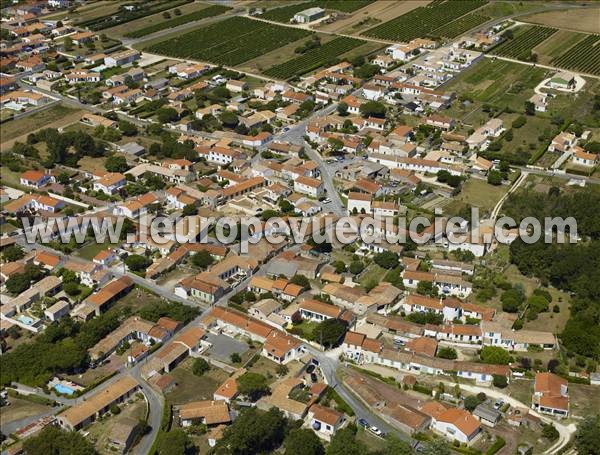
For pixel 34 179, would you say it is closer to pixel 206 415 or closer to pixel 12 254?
pixel 12 254

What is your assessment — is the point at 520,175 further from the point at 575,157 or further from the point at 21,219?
the point at 21,219

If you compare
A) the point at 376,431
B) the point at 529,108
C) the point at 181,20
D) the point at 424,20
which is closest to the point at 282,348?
the point at 376,431

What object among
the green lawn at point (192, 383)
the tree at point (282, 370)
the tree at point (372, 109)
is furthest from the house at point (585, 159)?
the green lawn at point (192, 383)

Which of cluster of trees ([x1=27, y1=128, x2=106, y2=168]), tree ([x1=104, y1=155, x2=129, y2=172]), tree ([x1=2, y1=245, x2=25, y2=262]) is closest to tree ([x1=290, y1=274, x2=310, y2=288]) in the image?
tree ([x1=2, y1=245, x2=25, y2=262])

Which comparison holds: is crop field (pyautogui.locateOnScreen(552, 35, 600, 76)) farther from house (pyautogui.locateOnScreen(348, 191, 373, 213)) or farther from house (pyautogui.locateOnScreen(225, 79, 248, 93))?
house (pyautogui.locateOnScreen(348, 191, 373, 213))

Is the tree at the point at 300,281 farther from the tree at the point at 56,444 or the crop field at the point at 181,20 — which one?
the crop field at the point at 181,20
